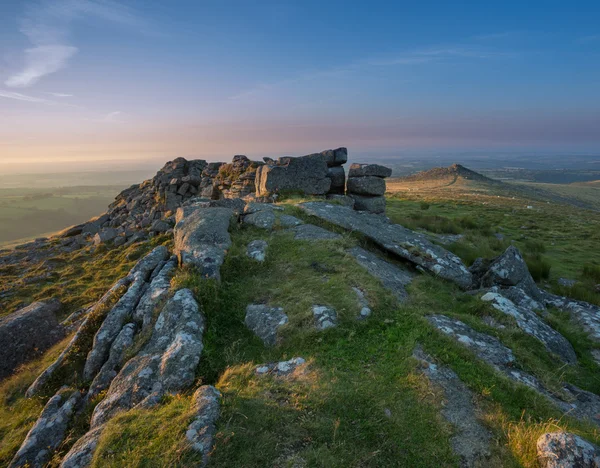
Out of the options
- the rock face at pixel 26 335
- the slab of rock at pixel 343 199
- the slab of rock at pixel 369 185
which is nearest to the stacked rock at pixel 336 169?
the slab of rock at pixel 369 185

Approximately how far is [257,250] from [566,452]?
→ 8.52 metres

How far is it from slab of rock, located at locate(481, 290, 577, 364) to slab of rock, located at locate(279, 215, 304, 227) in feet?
23.6

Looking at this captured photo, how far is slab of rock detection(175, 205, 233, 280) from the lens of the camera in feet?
29.9

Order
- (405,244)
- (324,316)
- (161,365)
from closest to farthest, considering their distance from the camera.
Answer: (161,365) < (324,316) < (405,244)

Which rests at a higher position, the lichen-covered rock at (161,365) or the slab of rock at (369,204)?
the slab of rock at (369,204)

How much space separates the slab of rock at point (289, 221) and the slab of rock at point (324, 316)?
19.1 ft

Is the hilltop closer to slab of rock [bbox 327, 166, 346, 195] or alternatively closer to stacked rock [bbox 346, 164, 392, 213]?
stacked rock [bbox 346, 164, 392, 213]

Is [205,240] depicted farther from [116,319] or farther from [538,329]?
[538,329]

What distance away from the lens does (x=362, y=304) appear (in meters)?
7.34

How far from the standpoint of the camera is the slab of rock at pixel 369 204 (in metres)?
20.0

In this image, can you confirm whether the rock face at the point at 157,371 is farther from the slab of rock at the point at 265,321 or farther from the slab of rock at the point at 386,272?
the slab of rock at the point at 386,272

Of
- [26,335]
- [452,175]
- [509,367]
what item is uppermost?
[509,367]

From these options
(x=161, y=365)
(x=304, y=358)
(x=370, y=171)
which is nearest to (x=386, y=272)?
(x=304, y=358)

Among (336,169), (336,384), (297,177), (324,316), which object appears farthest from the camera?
(336,169)
